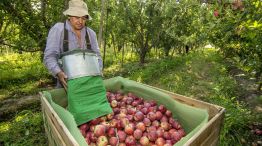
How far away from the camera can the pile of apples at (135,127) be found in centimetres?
199

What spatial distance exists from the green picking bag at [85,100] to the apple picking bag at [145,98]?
14cm

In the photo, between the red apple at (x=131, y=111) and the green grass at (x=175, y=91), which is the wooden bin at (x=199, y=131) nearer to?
the red apple at (x=131, y=111)

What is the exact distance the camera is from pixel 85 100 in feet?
7.37

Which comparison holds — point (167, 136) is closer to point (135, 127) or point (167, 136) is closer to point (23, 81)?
point (135, 127)

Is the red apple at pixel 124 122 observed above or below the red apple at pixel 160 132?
above

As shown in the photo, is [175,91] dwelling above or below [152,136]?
below

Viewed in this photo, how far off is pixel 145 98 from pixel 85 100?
32.7 inches

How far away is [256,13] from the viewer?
2342 mm

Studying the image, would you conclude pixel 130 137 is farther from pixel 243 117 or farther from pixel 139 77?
pixel 139 77

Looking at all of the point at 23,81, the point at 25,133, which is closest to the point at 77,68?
the point at 25,133

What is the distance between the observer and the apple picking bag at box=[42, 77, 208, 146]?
1784 millimetres

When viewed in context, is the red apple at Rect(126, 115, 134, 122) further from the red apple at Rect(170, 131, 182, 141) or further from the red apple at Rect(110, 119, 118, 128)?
the red apple at Rect(170, 131, 182, 141)

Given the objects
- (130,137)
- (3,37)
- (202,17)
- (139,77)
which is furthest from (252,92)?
(3,37)

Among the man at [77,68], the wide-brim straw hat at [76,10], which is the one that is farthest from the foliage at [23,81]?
the wide-brim straw hat at [76,10]
